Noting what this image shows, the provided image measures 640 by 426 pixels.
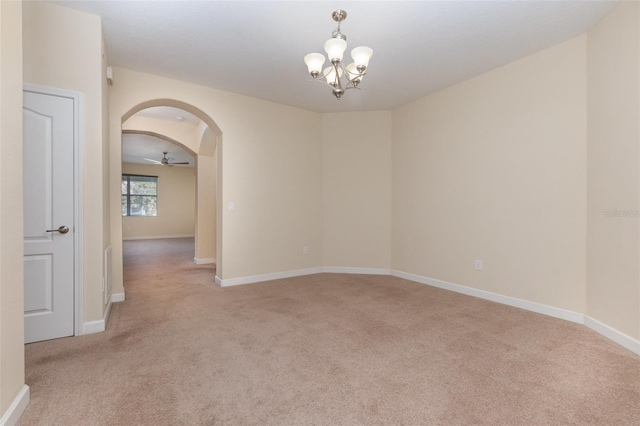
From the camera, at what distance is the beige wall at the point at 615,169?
245 cm

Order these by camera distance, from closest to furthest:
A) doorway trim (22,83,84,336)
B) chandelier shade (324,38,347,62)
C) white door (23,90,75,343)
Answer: chandelier shade (324,38,347,62)
white door (23,90,75,343)
doorway trim (22,83,84,336)

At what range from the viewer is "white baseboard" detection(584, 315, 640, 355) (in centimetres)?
241

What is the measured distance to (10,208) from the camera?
62.8 inches

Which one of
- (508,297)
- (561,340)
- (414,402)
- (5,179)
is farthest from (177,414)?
(508,297)

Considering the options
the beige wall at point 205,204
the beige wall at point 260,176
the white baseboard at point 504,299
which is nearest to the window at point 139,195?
the beige wall at point 205,204

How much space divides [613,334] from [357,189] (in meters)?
3.59

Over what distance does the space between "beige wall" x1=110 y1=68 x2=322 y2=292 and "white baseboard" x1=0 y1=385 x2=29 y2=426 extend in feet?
7.12

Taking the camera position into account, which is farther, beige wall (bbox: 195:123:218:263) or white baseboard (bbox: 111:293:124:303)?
beige wall (bbox: 195:123:218:263)

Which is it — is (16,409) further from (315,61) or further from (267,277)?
(267,277)

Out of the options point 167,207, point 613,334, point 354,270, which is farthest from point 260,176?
point 167,207

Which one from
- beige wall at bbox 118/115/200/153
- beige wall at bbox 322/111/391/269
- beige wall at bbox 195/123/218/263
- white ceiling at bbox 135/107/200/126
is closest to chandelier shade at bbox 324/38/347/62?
beige wall at bbox 322/111/391/269

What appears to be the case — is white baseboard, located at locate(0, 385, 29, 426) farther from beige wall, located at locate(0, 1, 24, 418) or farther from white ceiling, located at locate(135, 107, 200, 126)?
white ceiling, located at locate(135, 107, 200, 126)

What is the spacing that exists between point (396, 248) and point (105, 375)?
4.12 metres

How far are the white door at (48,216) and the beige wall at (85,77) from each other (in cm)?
11
